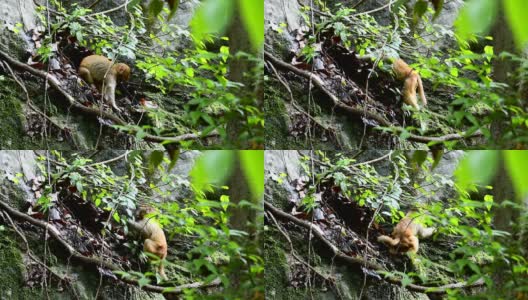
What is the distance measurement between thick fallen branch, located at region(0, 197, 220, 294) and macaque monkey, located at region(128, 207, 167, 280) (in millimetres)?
67

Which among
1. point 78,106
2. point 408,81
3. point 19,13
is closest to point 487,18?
point 408,81

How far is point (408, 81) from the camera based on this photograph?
311 cm

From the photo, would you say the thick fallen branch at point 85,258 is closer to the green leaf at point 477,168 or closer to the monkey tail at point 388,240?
the monkey tail at point 388,240

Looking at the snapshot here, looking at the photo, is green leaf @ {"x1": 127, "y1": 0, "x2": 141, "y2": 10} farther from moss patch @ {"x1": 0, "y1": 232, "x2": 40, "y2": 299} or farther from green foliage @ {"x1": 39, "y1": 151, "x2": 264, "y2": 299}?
moss patch @ {"x1": 0, "y1": 232, "x2": 40, "y2": 299}

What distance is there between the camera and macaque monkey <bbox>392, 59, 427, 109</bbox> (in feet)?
10.2

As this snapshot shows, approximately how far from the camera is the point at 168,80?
311 cm

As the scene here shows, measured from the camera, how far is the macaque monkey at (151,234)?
306 cm

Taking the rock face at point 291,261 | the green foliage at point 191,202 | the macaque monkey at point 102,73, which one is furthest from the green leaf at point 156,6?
the rock face at point 291,261

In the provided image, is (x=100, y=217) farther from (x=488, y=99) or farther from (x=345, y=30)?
(x=488, y=99)

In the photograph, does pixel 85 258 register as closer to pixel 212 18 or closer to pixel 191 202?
pixel 191 202

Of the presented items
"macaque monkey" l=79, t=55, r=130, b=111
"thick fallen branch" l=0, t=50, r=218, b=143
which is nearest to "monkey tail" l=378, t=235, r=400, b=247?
"thick fallen branch" l=0, t=50, r=218, b=143

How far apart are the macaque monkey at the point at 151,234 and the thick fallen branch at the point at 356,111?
84 cm

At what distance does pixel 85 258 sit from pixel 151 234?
11.6 inches

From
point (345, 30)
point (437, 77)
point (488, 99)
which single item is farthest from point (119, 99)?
point (488, 99)
